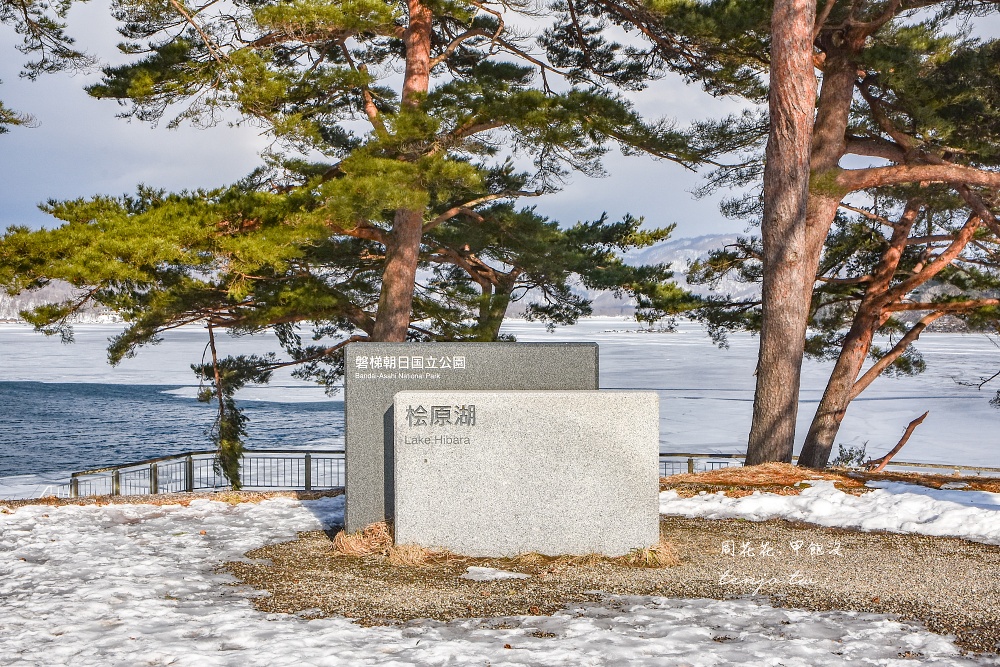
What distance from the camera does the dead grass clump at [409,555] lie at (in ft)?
19.4

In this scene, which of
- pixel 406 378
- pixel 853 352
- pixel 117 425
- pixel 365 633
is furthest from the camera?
pixel 117 425

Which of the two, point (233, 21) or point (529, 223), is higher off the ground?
point (233, 21)

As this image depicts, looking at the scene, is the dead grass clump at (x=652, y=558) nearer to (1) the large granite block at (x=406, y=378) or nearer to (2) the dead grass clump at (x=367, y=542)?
(1) the large granite block at (x=406, y=378)

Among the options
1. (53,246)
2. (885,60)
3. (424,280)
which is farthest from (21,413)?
(885,60)

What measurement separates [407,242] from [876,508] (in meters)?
8.55

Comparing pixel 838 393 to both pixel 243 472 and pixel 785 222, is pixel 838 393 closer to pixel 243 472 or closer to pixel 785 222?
pixel 785 222

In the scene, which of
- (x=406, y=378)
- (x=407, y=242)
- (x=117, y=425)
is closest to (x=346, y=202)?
(x=407, y=242)

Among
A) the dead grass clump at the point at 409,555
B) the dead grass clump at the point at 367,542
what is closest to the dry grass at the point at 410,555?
the dead grass clump at the point at 409,555

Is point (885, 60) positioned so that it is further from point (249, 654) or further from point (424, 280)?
point (249, 654)

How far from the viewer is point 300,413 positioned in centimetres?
4397

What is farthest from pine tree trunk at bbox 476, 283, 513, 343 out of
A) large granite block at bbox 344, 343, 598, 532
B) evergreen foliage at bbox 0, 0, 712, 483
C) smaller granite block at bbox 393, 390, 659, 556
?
smaller granite block at bbox 393, 390, 659, 556

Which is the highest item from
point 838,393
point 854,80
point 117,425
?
point 854,80

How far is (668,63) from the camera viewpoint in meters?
14.4

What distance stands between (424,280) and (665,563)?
44.1ft
